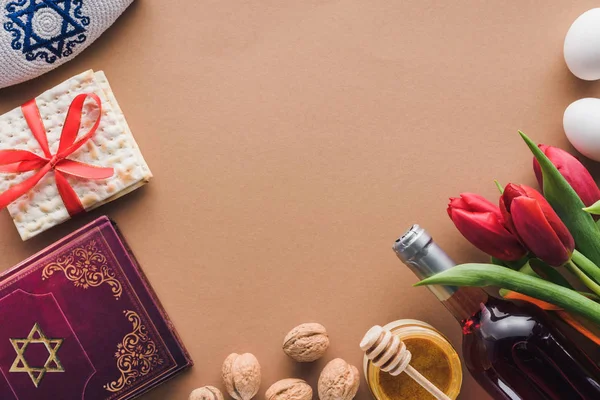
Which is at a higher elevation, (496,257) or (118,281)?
(118,281)

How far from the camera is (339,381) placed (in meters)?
0.88

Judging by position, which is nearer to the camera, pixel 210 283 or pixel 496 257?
pixel 496 257

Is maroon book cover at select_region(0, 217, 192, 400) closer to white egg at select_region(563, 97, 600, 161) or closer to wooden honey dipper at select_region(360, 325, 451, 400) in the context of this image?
wooden honey dipper at select_region(360, 325, 451, 400)

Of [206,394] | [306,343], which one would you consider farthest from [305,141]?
[206,394]

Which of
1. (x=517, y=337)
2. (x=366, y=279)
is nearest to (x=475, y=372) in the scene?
(x=517, y=337)

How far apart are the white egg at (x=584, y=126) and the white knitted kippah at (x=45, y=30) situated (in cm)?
69

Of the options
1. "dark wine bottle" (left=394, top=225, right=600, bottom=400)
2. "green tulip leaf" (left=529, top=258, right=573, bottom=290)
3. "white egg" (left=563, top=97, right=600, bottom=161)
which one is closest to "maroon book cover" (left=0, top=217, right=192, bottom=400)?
"dark wine bottle" (left=394, top=225, right=600, bottom=400)

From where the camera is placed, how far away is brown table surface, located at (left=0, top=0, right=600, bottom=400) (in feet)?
3.09

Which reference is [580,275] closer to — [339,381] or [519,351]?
[519,351]

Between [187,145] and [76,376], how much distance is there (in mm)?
389

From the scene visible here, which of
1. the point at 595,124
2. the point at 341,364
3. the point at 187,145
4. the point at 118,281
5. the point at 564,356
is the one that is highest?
the point at 187,145

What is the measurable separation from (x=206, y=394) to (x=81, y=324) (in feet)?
0.71

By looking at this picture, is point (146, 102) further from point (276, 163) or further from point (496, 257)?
point (496, 257)

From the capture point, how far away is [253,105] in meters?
0.95
